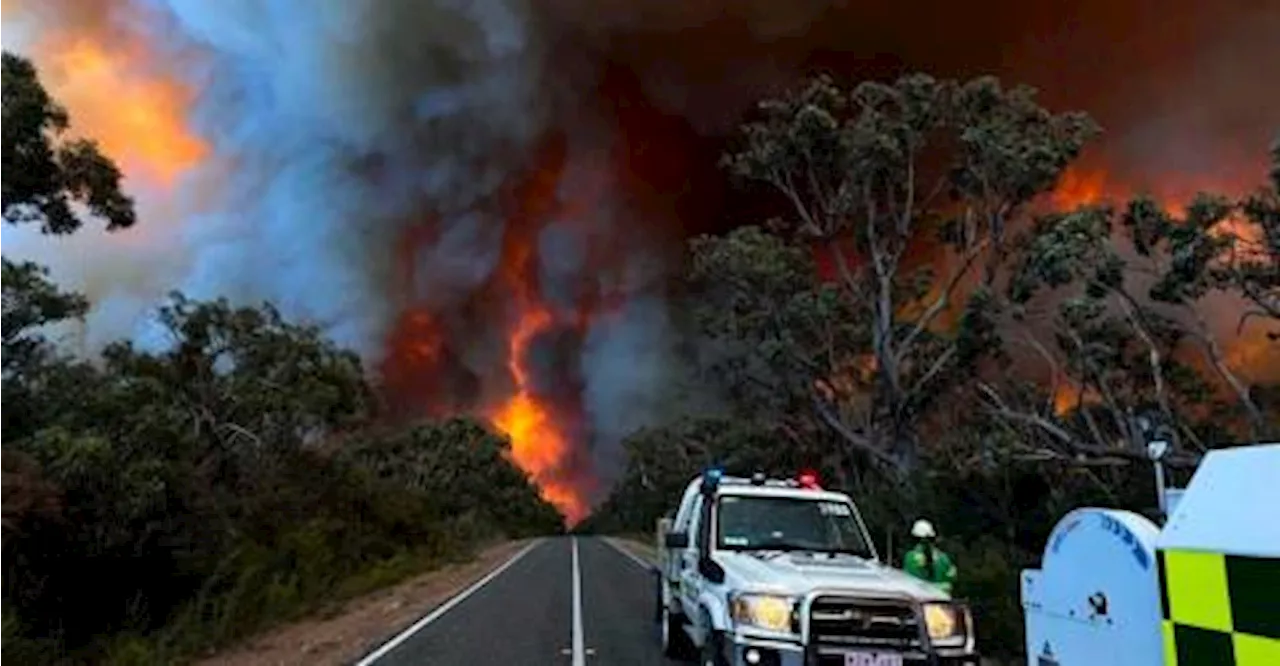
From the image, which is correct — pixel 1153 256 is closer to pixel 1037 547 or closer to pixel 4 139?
pixel 1037 547

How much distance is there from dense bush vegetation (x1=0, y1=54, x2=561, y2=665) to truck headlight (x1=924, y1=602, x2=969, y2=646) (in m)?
9.29

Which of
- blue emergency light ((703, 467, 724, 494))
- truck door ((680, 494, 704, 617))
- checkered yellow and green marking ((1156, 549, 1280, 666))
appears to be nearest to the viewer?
checkered yellow and green marking ((1156, 549, 1280, 666))

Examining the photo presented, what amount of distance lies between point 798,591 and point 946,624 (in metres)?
1.16

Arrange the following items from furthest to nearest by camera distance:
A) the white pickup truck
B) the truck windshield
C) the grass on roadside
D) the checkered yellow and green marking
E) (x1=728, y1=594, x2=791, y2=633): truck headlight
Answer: the grass on roadside → the truck windshield → (x1=728, y1=594, x2=791, y2=633): truck headlight → the white pickup truck → the checkered yellow and green marking

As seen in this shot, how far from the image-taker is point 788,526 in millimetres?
11484

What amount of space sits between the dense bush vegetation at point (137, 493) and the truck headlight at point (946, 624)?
929 centimetres

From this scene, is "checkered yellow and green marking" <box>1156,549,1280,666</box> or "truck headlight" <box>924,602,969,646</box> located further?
"truck headlight" <box>924,602,969,646</box>

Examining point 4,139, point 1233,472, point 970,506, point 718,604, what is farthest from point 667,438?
point 1233,472

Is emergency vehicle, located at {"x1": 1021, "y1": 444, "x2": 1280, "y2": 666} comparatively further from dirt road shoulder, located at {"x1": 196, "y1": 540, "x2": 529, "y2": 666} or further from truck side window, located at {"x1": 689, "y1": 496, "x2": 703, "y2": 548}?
dirt road shoulder, located at {"x1": 196, "y1": 540, "x2": 529, "y2": 666}

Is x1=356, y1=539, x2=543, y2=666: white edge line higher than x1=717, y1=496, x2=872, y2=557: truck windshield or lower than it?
lower

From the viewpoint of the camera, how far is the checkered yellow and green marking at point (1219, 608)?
83.3 inches

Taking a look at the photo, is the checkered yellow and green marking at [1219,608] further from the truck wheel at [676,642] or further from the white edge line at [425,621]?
the white edge line at [425,621]

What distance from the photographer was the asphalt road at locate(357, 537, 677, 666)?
44.3 ft

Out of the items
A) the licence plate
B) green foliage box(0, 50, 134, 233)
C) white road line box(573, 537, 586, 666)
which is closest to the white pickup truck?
the licence plate
